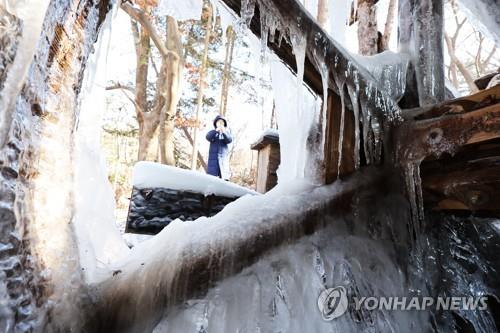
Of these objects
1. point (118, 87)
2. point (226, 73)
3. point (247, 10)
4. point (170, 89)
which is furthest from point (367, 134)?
point (118, 87)

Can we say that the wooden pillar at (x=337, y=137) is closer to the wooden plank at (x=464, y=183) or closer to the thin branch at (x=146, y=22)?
the wooden plank at (x=464, y=183)

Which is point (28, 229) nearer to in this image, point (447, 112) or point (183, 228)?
point (183, 228)

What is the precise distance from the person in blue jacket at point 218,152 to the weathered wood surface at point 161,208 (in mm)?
3849

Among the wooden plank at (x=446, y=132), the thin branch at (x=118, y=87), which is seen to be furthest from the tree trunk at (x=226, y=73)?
the wooden plank at (x=446, y=132)

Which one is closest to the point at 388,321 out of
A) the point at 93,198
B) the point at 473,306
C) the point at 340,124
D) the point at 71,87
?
the point at 473,306

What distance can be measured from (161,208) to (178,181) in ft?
1.11

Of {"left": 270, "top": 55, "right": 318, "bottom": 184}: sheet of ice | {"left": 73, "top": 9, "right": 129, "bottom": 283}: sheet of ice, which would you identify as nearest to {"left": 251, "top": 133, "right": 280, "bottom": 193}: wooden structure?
{"left": 270, "top": 55, "right": 318, "bottom": 184}: sheet of ice

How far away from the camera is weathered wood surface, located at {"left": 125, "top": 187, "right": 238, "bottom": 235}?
3.02m

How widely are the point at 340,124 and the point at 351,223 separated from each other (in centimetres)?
78

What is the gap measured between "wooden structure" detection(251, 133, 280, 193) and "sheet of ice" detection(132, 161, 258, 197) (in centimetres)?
95

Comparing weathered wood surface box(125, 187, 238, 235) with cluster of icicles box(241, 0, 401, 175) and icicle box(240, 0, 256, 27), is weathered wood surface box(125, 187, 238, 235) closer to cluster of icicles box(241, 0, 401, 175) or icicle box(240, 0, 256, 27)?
cluster of icicles box(241, 0, 401, 175)

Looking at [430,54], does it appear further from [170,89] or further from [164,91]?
[164,91]

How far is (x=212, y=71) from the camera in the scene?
1394 centimetres

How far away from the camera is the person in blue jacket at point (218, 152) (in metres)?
7.10
